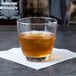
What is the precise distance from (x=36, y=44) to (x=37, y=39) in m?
0.01

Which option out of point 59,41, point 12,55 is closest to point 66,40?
point 59,41

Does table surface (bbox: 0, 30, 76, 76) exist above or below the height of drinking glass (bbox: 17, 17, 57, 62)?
below

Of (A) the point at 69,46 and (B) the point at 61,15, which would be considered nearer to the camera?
(A) the point at 69,46

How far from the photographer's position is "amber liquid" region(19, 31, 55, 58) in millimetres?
732

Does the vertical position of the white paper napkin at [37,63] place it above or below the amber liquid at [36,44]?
below

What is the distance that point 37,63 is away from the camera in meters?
0.72

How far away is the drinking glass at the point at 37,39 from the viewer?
2.41 feet

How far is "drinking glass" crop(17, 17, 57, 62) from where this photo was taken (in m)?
0.73

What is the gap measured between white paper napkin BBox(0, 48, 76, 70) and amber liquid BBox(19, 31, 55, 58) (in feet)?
0.08

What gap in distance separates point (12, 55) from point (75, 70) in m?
0.22

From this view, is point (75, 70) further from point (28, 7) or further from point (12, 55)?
point (28, 7)

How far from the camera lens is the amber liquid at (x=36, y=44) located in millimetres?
732

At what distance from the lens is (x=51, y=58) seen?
2.52 feet

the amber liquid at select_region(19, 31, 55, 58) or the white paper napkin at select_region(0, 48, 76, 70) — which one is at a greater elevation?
the amber liquid at select_region(19, 31, 55, 58)
